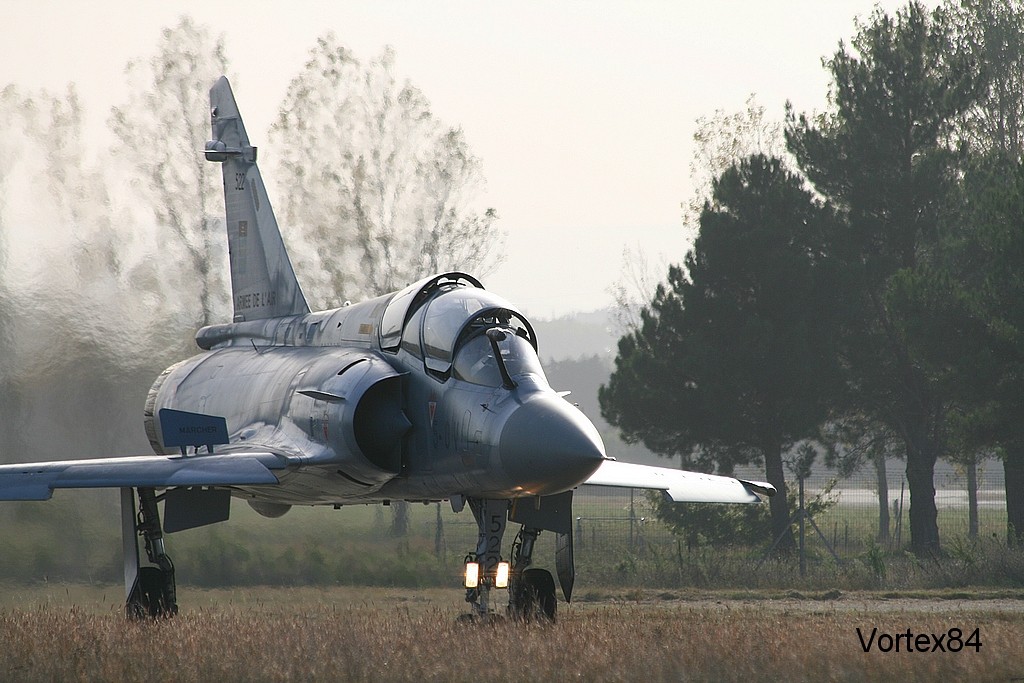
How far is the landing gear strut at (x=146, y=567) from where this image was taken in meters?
13.9

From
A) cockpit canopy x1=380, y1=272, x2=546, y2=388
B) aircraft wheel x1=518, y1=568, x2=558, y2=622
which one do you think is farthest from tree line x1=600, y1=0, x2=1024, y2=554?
cockpit canopy x1=380, y1=272, x2=546, y2=388

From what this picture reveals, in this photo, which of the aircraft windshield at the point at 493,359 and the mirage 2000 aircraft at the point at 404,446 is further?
the aircraft windshield at the point at 493,359

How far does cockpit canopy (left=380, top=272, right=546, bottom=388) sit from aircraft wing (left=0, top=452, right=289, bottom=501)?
181cm

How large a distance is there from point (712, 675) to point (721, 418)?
18363 mm

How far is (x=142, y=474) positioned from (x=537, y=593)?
4.30 meters

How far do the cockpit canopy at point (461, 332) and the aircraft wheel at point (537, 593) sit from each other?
264 cm

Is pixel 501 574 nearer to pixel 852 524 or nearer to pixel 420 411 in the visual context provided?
pixel 420 411

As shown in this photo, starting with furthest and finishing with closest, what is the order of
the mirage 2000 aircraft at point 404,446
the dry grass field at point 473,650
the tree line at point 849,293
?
the tree line at point 849,293
the mirage 2000 aircraft at point 404,446
the dry grass field at point 473,650

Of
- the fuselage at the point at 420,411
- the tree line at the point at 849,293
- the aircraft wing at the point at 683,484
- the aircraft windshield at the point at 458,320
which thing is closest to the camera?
the fuselage at the point at 420,411

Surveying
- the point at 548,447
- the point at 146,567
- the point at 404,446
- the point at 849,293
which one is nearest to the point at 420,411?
the point at 404,446

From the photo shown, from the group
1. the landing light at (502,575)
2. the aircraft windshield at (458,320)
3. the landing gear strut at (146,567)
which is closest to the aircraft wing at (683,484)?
the landing light at (502,575)

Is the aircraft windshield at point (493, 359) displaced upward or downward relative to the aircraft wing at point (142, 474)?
upward

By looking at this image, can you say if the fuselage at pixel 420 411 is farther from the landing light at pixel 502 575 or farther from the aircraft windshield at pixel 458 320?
the landing light at pixel 502 575

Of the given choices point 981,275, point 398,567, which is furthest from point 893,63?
point 398,567
